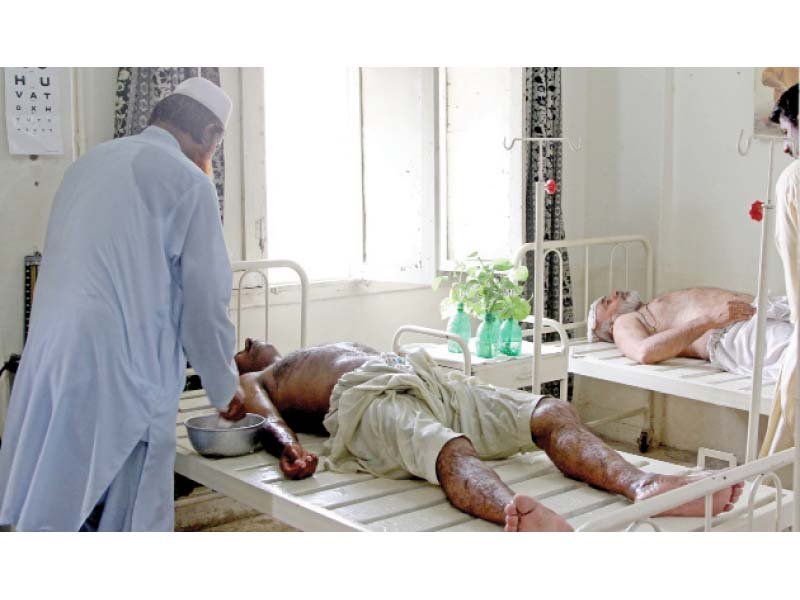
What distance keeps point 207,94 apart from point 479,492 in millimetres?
1150

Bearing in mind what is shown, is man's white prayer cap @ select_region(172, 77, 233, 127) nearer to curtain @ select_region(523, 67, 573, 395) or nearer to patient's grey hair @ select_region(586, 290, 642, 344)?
curtain @ select_region(523, 67, 573, 395)

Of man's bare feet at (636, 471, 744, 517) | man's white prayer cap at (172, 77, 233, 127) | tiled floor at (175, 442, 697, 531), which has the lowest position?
tiled floor at (175, 442, 697, 531)

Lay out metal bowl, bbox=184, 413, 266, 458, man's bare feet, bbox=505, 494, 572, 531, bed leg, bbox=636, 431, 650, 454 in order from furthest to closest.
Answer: bed leg, bbox=636, 431, 650, 454
metal bowl, bbox=184, 413, 266, 458
man's bare feet, bbox=505, 494, 572, 531

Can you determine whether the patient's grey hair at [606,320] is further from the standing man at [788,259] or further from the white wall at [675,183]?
the standing man at [788,259]

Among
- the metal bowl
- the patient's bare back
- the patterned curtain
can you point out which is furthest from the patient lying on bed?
the patterned curtain

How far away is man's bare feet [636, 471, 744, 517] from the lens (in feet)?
6.39

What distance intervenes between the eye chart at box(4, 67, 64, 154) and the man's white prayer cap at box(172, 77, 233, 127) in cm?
32

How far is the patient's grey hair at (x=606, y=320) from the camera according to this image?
402 cm

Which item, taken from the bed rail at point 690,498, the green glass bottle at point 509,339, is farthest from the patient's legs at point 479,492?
the green glass bottle at point 509,339

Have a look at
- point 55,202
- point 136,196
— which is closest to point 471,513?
point 136,196

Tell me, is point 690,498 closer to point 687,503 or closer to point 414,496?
point 687,503

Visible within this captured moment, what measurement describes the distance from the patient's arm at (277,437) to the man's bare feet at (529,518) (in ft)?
2.15
